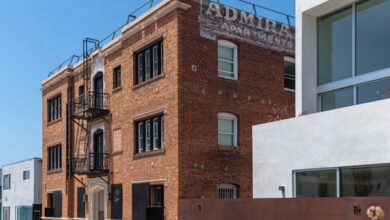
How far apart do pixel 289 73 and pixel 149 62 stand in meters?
6.59

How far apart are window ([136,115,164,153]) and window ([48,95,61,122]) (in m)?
11.3

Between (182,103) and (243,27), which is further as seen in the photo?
(243,27)

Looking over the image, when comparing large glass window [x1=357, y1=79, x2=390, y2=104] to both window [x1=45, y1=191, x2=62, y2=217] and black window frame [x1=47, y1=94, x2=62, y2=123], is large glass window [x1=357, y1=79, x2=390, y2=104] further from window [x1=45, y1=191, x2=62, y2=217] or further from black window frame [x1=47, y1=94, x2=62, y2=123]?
black window frame [x1=47, y1=94, x2=62, y2=123]

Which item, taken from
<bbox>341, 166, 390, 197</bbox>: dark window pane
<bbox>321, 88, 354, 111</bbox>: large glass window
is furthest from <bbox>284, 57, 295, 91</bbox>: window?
<bbox>341, 166, 390, 197</bbox>: dark window pane

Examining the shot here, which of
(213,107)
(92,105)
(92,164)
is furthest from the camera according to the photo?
(92,164)

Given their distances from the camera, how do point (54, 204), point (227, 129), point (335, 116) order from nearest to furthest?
point (335, 116) < point (227, 129) < point (54, 204)

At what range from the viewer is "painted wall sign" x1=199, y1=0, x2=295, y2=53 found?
22672 mm

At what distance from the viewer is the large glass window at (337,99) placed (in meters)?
13.4

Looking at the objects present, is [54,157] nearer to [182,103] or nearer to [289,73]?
[182,103]

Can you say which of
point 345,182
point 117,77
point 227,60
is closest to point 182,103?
point 227,60

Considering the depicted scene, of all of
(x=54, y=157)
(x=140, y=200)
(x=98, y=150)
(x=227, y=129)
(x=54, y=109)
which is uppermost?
(x=54, y=109)

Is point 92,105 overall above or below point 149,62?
below

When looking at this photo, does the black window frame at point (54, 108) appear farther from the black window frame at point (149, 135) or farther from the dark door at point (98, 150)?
the black window frame at point (149, 135)

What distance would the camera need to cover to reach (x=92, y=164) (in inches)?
1123
